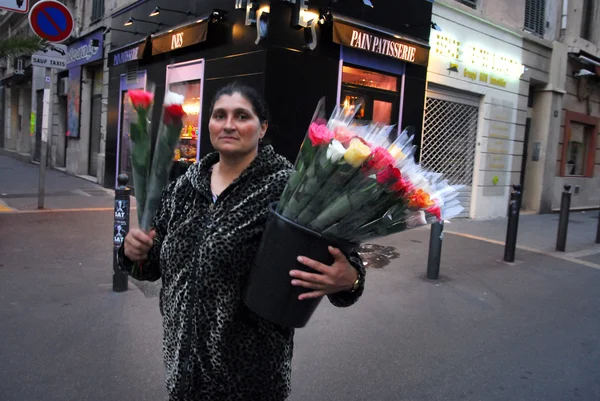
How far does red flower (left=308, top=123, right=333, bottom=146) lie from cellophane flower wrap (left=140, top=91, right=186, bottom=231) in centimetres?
43

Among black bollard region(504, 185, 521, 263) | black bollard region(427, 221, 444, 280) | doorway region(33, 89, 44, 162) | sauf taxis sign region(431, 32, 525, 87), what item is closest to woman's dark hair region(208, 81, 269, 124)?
black bollard region(427, 221, 444, 280)

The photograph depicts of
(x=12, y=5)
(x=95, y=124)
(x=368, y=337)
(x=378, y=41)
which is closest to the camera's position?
(x=368, y=337)

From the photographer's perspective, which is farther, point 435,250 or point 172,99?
point 435,250

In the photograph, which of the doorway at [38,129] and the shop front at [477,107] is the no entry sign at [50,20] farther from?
the doorway at [38,129]

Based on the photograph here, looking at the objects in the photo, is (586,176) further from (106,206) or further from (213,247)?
(213,247)

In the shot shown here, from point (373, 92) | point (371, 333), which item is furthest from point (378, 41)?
point (371, 333)

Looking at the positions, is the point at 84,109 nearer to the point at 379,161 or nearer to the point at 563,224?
the point at 563,224

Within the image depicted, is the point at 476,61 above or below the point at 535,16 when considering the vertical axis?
below

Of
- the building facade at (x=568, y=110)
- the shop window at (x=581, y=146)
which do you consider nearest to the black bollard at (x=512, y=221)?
the building facade at (x=568, y=110)

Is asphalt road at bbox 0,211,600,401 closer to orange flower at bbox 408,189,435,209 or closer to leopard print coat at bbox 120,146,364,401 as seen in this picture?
leopard print coat at bbox 120,146,364,401

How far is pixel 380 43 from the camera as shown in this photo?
905 centimetres

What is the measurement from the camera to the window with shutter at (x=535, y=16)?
506 inches

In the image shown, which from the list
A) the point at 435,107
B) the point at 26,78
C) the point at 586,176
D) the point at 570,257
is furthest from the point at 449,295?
the point at 26,78

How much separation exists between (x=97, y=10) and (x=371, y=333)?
45.1ft
